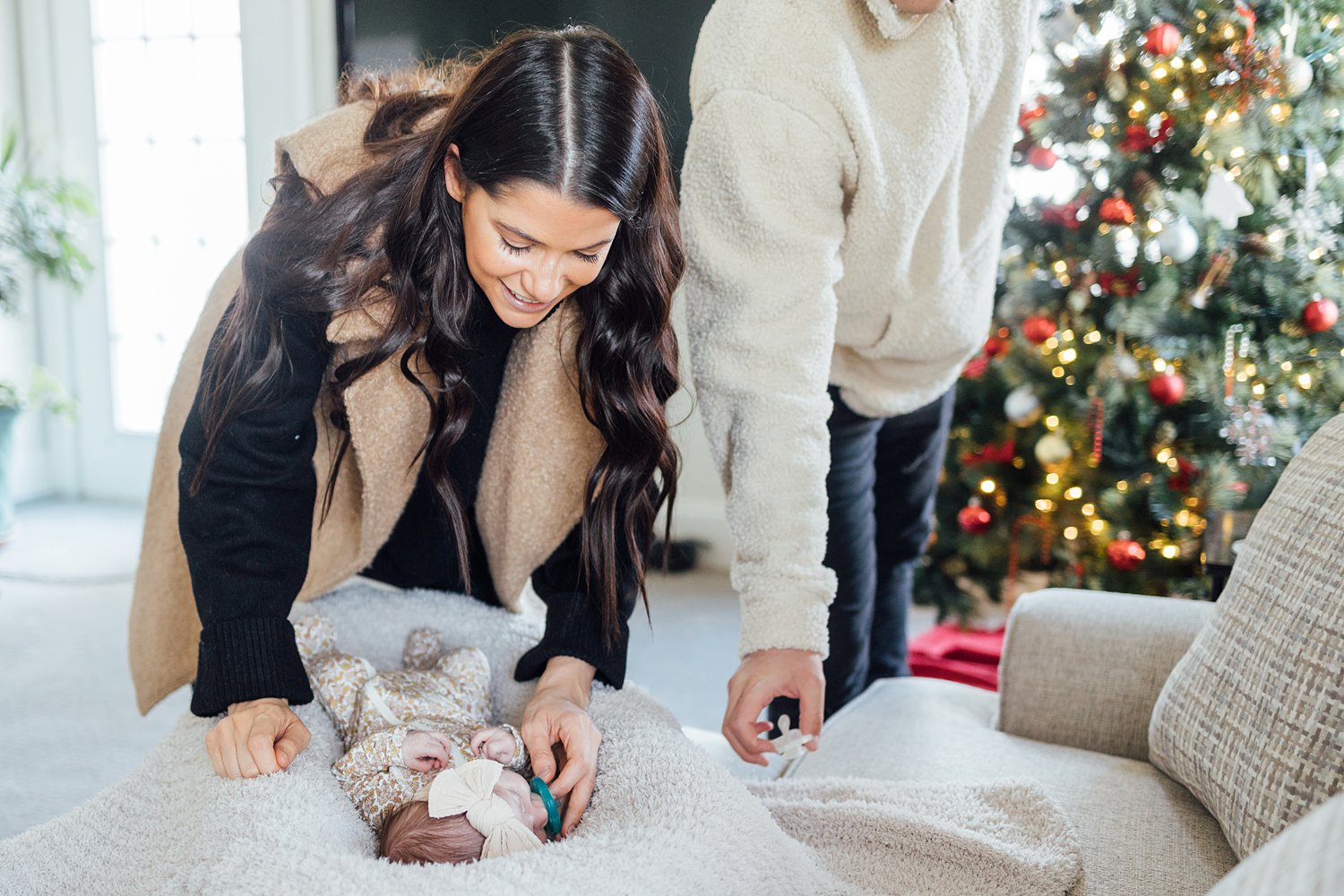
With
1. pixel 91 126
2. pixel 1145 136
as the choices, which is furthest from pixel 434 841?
pixel 91 126

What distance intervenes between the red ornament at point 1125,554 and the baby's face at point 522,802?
170cm

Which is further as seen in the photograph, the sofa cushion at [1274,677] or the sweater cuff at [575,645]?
the sweater cuff at [575,645]

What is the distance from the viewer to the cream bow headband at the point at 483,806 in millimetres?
958

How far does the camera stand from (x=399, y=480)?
1.26 meters

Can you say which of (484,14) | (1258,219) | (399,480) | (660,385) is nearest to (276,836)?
(399,480)

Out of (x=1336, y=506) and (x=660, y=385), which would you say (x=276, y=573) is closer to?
(x=660, y=385)

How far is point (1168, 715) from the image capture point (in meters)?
1.13

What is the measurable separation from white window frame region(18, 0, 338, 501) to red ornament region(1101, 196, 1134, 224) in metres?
2.34

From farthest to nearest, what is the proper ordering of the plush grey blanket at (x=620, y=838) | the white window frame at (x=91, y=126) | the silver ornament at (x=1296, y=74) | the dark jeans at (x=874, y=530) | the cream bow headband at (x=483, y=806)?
the white window frame at (x=91, y=126) < the silver ornament at (x=1296, y=74) < the dark jeans at (x=874, y=530) < the cream bow headband at (x=483, y=806) < the plush grey blanket at (x=620, y=838)

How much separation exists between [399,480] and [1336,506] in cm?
94

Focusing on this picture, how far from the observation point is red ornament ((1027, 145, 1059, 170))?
7.63 feet

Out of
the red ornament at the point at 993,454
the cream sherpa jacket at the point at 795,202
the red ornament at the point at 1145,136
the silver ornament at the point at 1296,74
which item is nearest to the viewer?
the cream sherpa jacket at the point at 795,202

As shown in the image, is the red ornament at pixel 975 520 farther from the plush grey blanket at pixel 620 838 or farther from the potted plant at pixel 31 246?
the potted plant at pixel 31 246

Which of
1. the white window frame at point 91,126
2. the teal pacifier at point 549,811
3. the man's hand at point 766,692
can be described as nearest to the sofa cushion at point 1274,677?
the man's hand at point 766,692
